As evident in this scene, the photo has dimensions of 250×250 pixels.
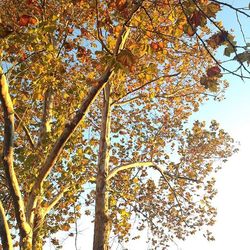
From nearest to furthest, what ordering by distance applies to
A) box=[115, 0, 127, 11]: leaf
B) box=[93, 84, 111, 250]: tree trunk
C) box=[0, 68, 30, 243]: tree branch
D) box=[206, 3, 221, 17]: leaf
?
box=[206, 3, 221, 17]: leaf, box=[115, 0, 127, 11]: leaf, box=[0, 68, 30, 243]: tree branch, box=[93, 84, 111, 250]: tree trunk

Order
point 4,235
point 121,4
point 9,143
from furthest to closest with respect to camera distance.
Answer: point 4,235, point 9,143, point 121,4

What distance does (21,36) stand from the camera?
5.38m

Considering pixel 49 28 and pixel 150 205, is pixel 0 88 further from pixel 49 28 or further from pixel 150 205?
pixel 150 205

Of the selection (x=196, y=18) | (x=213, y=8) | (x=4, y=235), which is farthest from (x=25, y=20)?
(x=4, y=235)

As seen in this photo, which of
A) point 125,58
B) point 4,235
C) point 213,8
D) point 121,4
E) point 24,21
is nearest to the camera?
point 213,8

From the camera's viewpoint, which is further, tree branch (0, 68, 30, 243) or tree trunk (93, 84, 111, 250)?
tree trunk (93, 84, 111, 250)

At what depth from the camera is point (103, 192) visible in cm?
1104

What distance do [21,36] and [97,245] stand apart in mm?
6570

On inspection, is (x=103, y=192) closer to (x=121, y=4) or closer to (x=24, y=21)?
(x=24, y=21)

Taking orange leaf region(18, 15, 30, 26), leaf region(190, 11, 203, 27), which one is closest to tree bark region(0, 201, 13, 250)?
orange leaf region(18, 15, 30, 26)

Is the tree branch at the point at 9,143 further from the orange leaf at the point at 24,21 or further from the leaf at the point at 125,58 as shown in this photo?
the leaf at the point at 125,58

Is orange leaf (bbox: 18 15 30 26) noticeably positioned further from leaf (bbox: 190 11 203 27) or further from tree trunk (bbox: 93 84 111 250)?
tree trunk (bbox: 93 84 111 250)

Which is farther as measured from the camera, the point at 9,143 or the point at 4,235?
the point at 4,235

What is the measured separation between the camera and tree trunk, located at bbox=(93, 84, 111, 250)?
33.5ft
